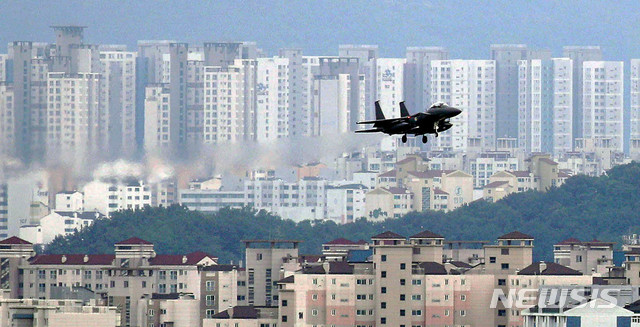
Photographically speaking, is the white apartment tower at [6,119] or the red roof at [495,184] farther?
the red roof at [495,184]

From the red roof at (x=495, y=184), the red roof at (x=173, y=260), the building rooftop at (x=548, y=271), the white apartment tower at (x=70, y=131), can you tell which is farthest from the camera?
the red roof at (x=495, y=184)

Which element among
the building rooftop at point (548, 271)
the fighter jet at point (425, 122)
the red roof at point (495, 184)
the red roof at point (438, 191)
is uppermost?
the fighter jet at point (425, 122)

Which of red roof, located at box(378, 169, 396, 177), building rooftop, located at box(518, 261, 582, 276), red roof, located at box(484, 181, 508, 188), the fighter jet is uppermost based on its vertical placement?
the fighter jet

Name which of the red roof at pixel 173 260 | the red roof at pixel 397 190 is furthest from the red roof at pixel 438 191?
the red roof at pixel 173 260

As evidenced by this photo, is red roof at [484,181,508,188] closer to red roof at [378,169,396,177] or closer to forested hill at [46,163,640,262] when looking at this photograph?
red roof at [378,169,396,177]

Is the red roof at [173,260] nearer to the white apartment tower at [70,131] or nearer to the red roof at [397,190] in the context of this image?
the white apartment tower at [70,131]

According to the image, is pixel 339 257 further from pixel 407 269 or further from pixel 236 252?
pixel 236 252

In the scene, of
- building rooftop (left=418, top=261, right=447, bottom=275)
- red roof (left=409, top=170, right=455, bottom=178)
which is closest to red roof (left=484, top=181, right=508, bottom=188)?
red roof (left=409, top=170, right=455, bottom=178)

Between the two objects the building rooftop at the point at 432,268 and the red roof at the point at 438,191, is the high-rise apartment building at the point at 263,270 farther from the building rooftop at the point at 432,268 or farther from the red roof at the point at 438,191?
the red roof at the point at 438,191

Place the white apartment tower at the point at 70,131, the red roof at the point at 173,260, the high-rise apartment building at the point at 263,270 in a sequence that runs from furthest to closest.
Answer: the white apartment tower at the point at 70,131
the red roof at the point at 173,260
the high-rise apartment building at the point at 263,270

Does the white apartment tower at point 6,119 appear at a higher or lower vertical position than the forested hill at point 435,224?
higher
